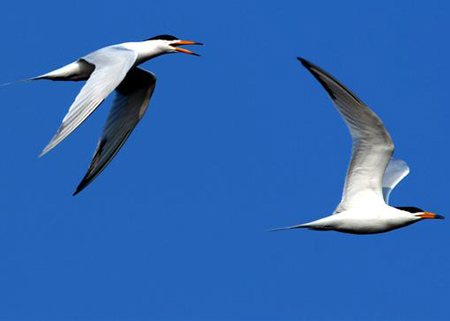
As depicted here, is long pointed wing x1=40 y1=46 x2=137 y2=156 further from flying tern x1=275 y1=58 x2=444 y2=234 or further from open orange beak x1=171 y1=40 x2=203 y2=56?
flying tern x1=275 y1=58 x2=444 y2=234

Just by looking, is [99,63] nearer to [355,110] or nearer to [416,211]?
[355,110]

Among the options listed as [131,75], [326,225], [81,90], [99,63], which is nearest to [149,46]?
[131,75]

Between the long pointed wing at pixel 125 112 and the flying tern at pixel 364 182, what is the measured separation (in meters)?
2.74

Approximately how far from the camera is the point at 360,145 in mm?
10961

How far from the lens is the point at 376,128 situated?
1077cm

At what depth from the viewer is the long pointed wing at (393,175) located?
40.5 feet

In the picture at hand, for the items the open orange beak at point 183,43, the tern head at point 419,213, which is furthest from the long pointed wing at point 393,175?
the open orange beak at point 183,43

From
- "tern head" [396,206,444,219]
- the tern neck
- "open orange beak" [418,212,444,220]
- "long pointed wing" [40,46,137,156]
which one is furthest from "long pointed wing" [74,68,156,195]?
"open orange beak" [418,212,444,220]

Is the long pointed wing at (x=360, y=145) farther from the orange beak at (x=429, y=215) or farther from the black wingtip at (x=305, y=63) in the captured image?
the orange beak at (x=429, y=215)

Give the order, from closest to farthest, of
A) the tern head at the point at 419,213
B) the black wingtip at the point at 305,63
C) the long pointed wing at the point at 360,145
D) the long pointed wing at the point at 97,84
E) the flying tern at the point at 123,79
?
the long pointed wing at the point at 97,84, the black wingtip at the point at 305,63, the long pointed wing at the point at 360,145, the flying tern at the point at 123,79, the tern head at the point at 419,213

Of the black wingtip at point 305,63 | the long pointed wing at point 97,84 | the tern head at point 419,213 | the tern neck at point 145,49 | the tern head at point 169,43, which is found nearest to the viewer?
the long pointed wing at point 97,84

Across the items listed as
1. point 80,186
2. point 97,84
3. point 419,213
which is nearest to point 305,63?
point 97,84

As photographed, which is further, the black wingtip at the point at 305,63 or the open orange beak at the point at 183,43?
the open orange beak at the point at 183,43

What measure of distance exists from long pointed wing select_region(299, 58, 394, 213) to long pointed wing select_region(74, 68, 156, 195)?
2745 mm
